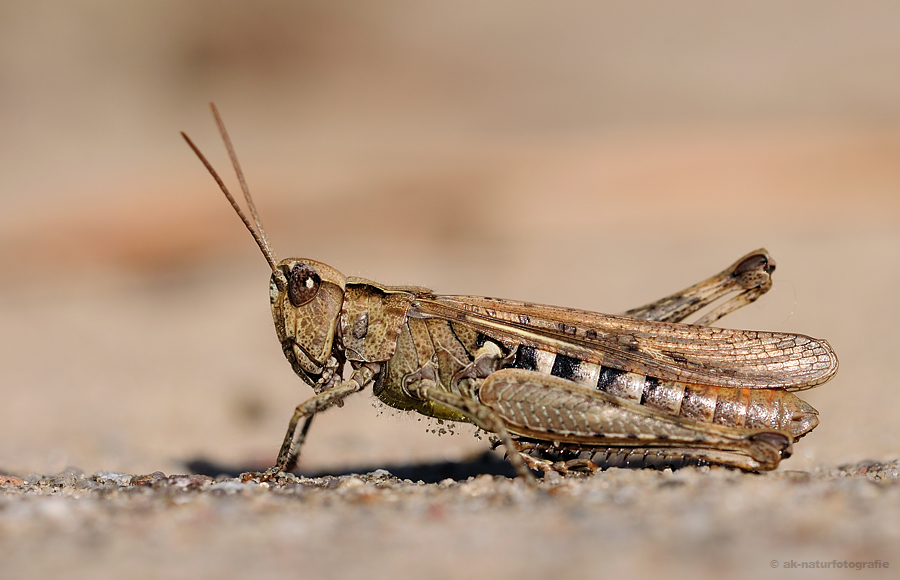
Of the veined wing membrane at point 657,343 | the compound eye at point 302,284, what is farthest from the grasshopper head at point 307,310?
the veined wing membrane at point 657,343

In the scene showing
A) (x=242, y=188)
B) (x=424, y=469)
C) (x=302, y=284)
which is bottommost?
(x=424, y=469)

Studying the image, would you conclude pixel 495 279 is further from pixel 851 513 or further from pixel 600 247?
pixel 851 513

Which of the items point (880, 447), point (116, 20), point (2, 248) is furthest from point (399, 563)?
point (116, 20)

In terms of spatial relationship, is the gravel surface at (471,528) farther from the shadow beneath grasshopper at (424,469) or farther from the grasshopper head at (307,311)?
the shadow beneath grasshopper at (424,469)

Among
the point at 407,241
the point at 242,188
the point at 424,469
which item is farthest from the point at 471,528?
the point at 407,241

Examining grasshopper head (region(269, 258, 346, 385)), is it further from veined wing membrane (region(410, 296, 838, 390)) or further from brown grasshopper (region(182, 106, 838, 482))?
veined wing membrane (region(410, 296, 838, 390))

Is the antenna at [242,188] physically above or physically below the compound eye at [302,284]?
above

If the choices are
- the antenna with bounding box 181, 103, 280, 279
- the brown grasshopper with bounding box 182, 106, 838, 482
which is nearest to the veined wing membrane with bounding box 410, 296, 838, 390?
the brown grasshopper with bounding box 182, 106, 838, 482

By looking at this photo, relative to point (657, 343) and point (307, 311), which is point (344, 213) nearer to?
point (307, 311)
